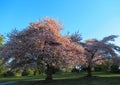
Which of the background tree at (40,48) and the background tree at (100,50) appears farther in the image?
the background tree at (100,50)

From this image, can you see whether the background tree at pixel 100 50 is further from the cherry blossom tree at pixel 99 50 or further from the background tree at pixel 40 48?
the background tree at pixel 40 48

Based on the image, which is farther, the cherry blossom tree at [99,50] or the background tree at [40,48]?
the cherry blossom tree at [99,50]

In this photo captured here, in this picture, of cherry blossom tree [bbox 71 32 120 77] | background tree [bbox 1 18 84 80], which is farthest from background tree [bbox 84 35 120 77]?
background tree [bbox 1 18 84 80]

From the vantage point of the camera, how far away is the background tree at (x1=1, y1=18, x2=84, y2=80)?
2784 cm

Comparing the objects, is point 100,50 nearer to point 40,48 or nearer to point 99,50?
point 99,50

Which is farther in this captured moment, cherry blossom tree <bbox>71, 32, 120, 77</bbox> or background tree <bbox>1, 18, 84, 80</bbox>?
cherry blossom tree <bbox>71, 32, 120, 77</bbox>

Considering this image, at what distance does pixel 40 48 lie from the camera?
2739cm

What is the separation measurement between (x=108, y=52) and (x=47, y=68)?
8.96 metres

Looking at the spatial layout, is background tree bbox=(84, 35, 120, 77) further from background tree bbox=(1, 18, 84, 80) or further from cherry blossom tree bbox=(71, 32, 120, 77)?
background tree bbox=(1, 18, 84, 80)

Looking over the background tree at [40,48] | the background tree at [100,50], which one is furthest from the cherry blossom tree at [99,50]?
the background tree at [40,48]

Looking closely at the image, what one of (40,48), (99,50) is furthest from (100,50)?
(40,48)

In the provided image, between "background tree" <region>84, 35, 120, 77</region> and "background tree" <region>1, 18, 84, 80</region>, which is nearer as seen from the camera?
"background tree" <region>1, 18, 84, 80</region>

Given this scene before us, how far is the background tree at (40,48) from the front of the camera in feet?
91.4

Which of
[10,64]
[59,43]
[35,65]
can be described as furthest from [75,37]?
[10,64]
